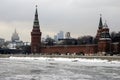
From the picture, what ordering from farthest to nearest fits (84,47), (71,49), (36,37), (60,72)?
1. (36,37)
2. (71,49)
3. (84,47)
4. (60,72)

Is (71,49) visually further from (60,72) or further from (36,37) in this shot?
(60,72)

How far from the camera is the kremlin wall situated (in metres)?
125

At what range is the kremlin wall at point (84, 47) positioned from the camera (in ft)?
411

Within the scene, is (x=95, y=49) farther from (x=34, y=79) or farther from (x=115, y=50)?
(x=34, y=79)

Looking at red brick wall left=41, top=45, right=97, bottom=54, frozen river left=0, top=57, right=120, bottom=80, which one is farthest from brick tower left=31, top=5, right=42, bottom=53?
frozen river left=0, top=57, right=120, bottom=80

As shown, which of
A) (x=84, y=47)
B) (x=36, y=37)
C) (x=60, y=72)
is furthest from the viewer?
(x=36, y=37)

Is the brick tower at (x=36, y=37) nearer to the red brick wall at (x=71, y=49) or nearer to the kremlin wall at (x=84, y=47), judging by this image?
the kremlin wall at (x=84, y=47)

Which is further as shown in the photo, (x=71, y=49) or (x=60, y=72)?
(x=71, y=49)

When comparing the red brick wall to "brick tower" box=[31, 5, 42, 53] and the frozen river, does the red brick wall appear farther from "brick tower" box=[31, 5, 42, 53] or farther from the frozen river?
the frozen river

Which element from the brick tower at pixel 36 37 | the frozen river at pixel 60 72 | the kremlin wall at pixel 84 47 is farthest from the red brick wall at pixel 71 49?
the frozen river at pixel 60 72

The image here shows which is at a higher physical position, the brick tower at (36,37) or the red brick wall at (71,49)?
the brick tower at (36,37)

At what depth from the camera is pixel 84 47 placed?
137875 millimetres

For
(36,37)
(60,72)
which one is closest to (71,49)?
(36,37)

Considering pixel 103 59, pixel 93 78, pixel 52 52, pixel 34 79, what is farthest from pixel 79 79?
pixel 52 52
